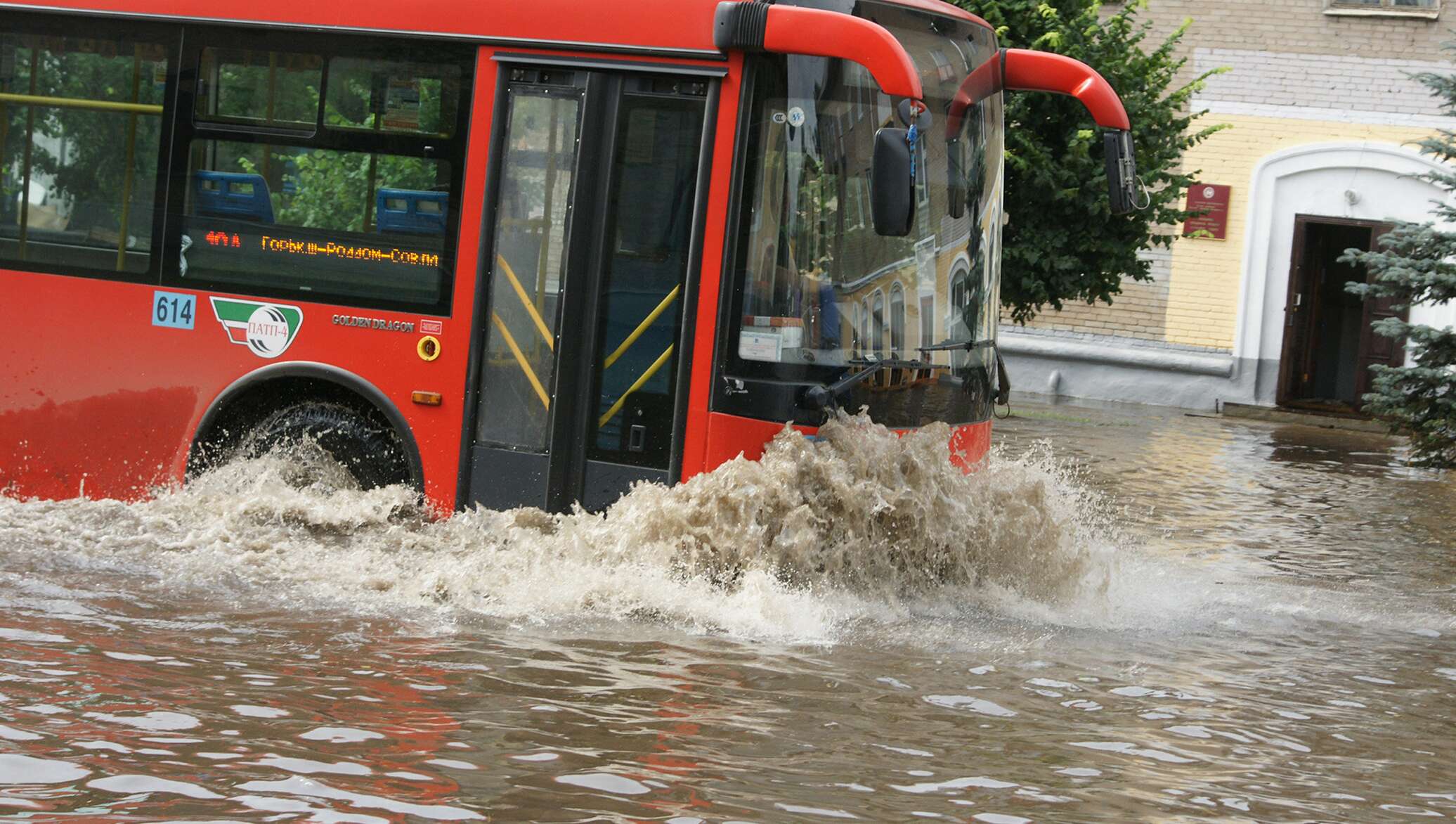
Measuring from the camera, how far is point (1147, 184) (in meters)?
16.6

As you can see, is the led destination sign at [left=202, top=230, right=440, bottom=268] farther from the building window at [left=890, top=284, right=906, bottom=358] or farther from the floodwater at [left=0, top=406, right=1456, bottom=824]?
the building window at [left=890, top=284, right=906, bottom=358]

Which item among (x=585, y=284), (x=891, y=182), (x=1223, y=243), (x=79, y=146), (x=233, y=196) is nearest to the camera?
(x=891, y=182)

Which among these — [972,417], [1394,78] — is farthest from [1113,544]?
[1394,78]

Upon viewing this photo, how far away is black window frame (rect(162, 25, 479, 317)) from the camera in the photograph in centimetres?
817

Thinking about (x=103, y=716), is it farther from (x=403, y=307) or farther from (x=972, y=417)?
(x=972, y=417)

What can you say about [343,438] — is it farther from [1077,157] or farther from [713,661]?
[1077,157]

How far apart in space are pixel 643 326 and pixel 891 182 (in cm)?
143

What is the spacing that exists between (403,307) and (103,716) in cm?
318

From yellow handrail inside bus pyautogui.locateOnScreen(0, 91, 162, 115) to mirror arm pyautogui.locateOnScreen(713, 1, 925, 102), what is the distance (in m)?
3.02

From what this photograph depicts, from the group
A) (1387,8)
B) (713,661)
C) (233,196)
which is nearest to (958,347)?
(713,661)

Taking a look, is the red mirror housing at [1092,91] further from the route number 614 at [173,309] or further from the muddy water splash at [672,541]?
the route number 614 at [173,309]

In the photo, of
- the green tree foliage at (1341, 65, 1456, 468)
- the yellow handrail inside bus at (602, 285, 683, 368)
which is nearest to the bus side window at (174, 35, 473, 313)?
the yellow handrail inside bus at (602, 285, 683, 368)

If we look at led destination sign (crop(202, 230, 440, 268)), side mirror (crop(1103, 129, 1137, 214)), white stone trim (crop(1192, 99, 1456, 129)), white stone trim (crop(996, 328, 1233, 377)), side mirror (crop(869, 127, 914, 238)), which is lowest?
led destination sign (crop(202, 230, 440, 268))

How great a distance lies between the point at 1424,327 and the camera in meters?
15.1
